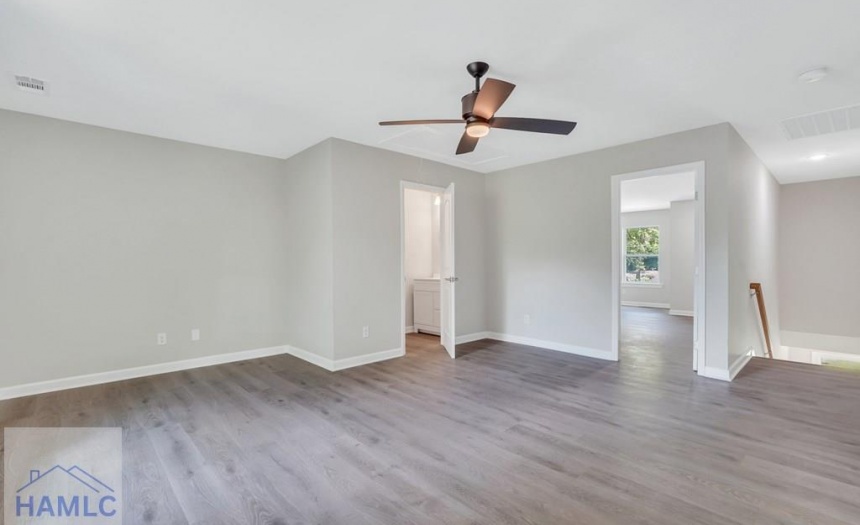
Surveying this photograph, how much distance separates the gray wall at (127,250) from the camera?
3.44 meters

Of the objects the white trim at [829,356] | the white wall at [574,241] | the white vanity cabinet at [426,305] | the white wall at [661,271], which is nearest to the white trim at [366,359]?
the white vanity cabinet at [426,305]

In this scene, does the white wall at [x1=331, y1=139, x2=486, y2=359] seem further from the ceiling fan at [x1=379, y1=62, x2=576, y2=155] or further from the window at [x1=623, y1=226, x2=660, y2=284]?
the window at [x1=623, y1=226, x2=660, y2=284]

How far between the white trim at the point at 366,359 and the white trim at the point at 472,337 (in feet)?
3.40

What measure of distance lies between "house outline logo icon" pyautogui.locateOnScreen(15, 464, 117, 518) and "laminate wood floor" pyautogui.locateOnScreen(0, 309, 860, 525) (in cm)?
10

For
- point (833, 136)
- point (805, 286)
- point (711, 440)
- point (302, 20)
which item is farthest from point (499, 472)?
point (805, 286)

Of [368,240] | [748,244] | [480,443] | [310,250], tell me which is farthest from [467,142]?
[748,244]

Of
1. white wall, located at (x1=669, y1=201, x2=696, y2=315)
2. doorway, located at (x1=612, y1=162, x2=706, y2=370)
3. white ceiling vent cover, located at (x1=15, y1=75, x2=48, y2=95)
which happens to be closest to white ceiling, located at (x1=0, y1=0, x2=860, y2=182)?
white ceiling vent cover, located at (x1=15, y1=75, x2=48, y2=95)

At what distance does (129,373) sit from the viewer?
394 cm

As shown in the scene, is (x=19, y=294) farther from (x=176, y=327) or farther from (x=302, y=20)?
(x=302, y=20)

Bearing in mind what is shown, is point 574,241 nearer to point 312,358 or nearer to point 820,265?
point 312,358

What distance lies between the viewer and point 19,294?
11.2ft

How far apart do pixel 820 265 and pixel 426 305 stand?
21.8ft

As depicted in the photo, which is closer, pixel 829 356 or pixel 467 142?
pixel 467 142

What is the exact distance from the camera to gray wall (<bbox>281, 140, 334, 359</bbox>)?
4.25m
